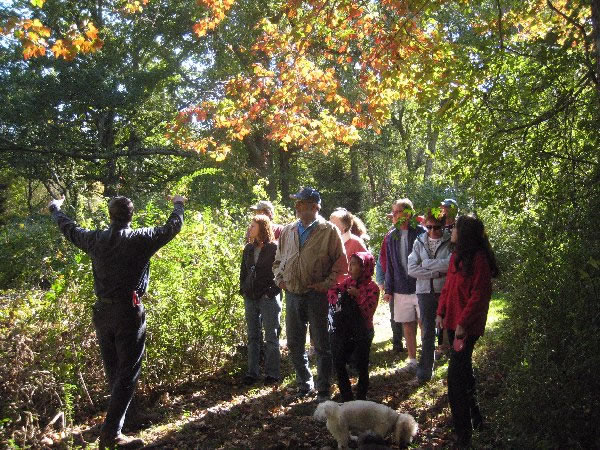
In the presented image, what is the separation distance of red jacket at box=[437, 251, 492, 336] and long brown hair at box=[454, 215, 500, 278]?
43mm

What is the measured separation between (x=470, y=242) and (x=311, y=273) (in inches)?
67.5

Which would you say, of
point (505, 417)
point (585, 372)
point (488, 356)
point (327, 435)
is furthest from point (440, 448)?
point (488, 356)

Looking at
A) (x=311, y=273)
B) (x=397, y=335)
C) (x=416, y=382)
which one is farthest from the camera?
(x=397, y=335)

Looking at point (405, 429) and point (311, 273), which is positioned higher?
point (311, 273)

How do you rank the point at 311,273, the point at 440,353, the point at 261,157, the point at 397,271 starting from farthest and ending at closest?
the point at 261,157 → the point at 440,353 → the point at 397,271 → the point at 311,273

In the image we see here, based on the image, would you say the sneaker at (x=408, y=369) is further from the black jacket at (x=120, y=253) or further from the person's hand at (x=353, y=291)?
the black jacket at (x=120, y=253)

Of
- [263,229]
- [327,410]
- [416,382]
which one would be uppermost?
[263,229]

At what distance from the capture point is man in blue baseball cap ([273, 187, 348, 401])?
18.0ft

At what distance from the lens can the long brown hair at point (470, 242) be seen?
4.34 metres

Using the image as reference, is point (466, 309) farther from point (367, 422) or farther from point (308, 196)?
point (308, 196)

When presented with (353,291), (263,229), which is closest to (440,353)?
(353,291)

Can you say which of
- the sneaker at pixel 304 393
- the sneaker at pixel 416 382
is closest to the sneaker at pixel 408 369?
the sneaker at pixel 416 382

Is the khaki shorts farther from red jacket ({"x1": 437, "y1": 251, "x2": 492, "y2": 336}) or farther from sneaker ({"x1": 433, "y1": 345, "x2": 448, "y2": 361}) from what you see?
red jacket ({"x1": 437, "y1": 251, "x2": 492, "y2": 336})

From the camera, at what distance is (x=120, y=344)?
4.68m
